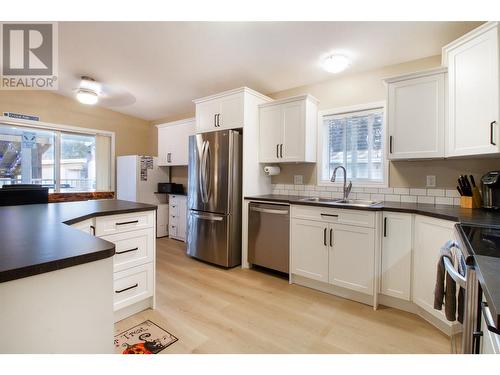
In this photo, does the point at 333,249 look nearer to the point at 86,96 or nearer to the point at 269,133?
the point at 269,133

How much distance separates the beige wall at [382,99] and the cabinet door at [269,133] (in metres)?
0.37

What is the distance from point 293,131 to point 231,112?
83 centimetres

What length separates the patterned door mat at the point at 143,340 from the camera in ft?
5.44

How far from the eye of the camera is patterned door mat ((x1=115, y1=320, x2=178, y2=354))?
1659 millimetres

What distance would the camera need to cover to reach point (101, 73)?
356 centimetres

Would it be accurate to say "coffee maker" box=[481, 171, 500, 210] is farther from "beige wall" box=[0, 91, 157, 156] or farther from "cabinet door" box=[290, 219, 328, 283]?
"beige wall" box=[0, 91, 157, 156]

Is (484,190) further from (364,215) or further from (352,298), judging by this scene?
(352,298)

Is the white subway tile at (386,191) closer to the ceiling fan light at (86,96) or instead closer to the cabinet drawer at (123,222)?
the cabinet drawer at (123,222)

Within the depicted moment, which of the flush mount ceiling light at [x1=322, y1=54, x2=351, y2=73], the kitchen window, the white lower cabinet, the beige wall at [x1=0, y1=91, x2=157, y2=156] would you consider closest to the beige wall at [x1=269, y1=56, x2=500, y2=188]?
the flush mount ceiling light at [x1=322, y1=54, x2=351, y2=73]

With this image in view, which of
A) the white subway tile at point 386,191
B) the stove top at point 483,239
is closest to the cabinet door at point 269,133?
the white subway tile at point 386,191

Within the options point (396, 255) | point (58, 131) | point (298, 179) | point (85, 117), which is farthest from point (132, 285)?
point (85, 117)

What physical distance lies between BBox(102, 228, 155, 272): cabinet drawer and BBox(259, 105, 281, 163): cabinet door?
176 cm

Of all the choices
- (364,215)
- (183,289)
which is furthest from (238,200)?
(364,215)

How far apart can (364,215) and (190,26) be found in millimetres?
2418
